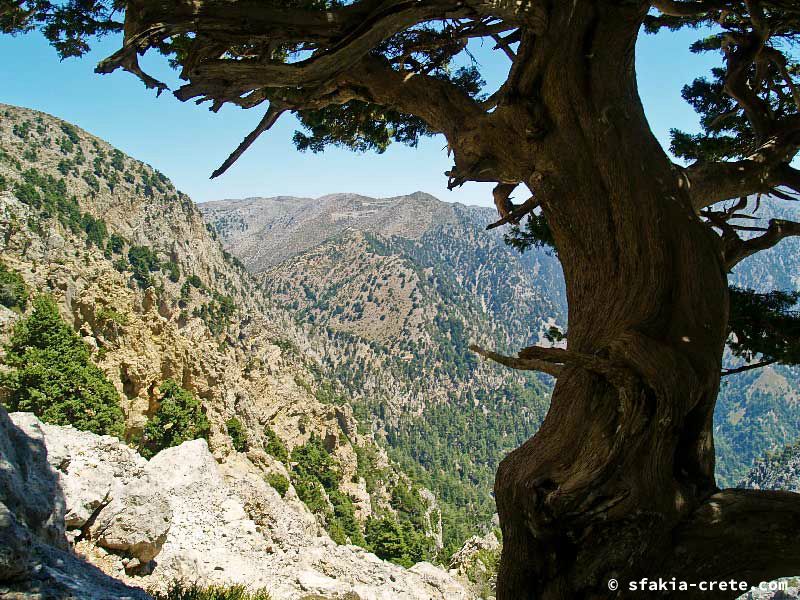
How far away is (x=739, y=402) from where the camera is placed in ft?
644

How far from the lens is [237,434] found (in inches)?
982

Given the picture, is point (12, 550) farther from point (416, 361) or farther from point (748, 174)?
point (416, 361)

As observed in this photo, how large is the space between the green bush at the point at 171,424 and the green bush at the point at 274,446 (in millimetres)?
10996

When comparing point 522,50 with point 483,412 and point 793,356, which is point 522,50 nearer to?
point 793,356

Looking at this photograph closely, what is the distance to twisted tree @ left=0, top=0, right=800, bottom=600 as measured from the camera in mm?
1923

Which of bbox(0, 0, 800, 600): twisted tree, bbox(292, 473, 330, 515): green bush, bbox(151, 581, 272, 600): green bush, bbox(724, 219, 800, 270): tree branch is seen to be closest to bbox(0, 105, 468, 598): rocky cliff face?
bbox(292, 473, 330, 515): green bush

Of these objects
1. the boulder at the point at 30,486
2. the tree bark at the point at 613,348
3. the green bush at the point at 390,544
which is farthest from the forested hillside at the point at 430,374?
the tree bark at the point at 613,348

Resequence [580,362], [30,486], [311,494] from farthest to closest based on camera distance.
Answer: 1. [311,494]
2. [30,486]
3. [580,362]

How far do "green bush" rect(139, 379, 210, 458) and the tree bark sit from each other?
19.2 meters

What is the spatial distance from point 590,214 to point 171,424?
2021cm

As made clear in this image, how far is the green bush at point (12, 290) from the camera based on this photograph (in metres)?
19.0

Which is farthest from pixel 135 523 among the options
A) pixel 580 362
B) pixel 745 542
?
pixel 745 542

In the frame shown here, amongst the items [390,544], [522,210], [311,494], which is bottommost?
[390,544]

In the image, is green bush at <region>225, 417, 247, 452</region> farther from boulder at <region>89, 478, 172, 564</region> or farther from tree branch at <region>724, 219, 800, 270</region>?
tree branch at <region>724, 219, 800, 270</region>
